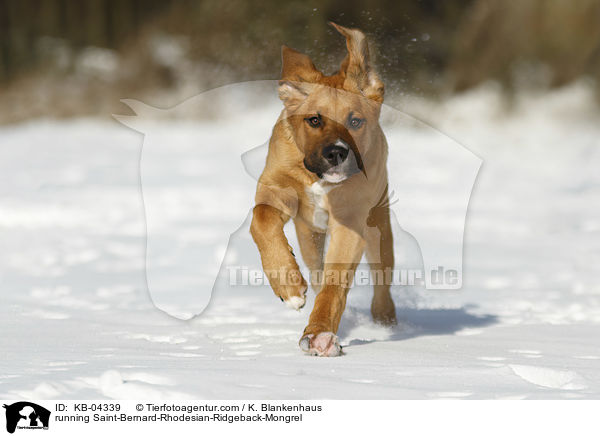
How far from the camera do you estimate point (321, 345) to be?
3.43 meters

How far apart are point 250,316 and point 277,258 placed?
3.48 ft

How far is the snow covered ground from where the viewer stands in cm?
298

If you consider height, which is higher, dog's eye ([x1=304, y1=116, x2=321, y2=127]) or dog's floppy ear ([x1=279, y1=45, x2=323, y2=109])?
dog's floppy ear ([x1=279, y1=45, x2=323, y2=109])

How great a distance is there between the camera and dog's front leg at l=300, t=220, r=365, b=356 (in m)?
3.44

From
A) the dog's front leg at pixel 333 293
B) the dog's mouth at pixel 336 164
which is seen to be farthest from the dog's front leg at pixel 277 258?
the dog's mouth at pixel 336 164

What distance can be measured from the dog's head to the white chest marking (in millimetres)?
118

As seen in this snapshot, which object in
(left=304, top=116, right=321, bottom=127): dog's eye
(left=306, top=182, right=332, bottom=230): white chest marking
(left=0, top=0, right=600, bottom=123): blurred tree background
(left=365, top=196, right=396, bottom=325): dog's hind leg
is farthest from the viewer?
(left=0, top=0, right=600, bottom=123): blurred tree background

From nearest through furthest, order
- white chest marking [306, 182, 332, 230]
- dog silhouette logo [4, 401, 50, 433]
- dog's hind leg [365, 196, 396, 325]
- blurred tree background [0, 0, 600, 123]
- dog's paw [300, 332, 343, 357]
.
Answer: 1. dog silhouette logo [4, 401, 50, 433]
2. dog's paw [300, 332, 343, 357]
3. white chest marking [306, 182, 332, 230]
4. dog's hind leg [365, 196, 396, 325]
5. blurred tree background [0, 0, 600, 123]

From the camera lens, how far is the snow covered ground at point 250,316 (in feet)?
9.77

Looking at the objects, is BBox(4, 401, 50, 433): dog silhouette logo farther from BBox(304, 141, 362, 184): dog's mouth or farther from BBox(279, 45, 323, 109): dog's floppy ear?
BBox(279, 45, 323, 109): dog's floppy ear

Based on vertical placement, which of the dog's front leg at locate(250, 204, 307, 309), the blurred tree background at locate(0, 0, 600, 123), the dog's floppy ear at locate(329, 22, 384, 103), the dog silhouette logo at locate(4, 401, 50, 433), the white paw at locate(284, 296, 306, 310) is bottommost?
the dog silhouette logo at locate(4, 401, 50, 433)

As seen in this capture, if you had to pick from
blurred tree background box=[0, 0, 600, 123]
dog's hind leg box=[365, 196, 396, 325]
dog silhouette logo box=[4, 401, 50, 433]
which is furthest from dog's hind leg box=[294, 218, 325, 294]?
blurred tree background box=[0, 0, 600, 123]

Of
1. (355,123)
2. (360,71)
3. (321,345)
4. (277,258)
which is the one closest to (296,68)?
(360,71)

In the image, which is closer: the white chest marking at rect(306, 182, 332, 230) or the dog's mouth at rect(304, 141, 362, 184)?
the dog's mouth at rect(304, 141, 362, 184)
